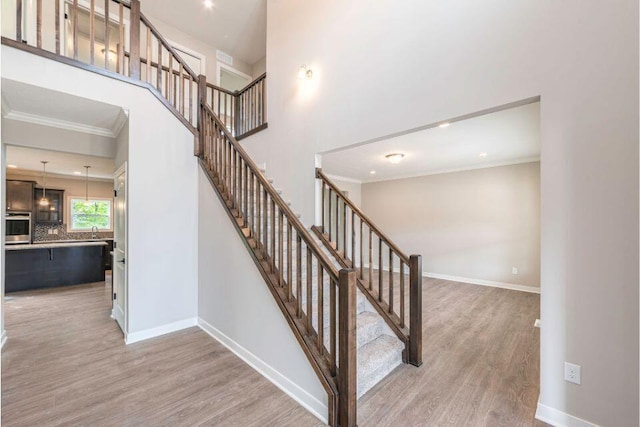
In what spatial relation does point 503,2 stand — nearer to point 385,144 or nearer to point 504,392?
point 385,144

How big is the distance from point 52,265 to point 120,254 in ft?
11.7

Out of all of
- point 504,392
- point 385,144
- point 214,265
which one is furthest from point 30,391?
point 385,144

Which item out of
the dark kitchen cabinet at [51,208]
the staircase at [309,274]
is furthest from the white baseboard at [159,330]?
the dark kitchen cabinet at [51,208]

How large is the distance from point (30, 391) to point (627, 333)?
4.27 meters

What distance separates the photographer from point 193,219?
3.56m

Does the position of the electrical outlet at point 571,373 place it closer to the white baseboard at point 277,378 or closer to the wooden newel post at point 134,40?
the white baseboard at point 277,378

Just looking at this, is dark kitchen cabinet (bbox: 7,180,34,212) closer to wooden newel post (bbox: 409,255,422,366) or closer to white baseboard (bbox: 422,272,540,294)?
wooden newel post (bbox: 409,255,422,366)

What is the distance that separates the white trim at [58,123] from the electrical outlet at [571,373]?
5.35 m

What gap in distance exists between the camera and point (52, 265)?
548 centimetres

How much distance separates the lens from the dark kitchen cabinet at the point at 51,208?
7.03 metres

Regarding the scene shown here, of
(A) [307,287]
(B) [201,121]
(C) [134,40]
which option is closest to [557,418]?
(A) [307,287]

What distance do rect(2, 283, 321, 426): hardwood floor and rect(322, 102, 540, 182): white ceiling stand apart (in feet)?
9.97

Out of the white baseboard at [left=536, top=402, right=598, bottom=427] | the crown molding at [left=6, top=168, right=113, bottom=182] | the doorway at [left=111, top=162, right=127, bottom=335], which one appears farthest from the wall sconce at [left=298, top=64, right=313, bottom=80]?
the crown molding at [left=6, top=168, right=113, bottom=182]

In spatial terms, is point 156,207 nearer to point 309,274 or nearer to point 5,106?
point 5,106
